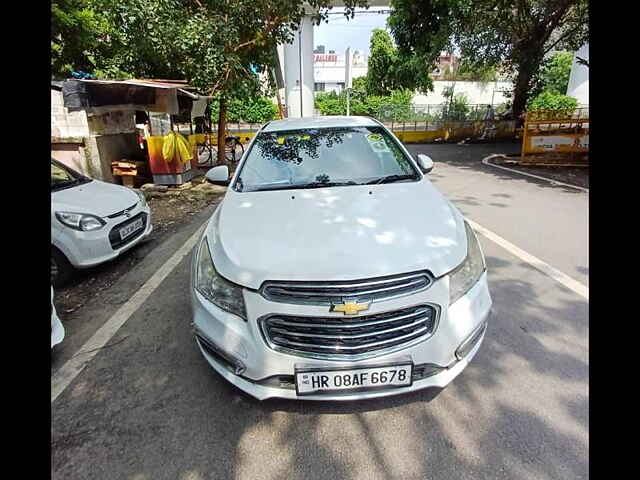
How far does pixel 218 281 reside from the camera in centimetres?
192

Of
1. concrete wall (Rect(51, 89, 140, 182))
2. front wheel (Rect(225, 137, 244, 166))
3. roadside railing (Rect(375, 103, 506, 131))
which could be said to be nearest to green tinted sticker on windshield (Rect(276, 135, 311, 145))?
concrete wall (Rect(51, 89, 140, 182))

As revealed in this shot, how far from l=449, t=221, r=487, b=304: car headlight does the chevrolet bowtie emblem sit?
481 millimetres

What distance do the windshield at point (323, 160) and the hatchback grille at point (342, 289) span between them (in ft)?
3.97

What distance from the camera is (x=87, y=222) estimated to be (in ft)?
12.0

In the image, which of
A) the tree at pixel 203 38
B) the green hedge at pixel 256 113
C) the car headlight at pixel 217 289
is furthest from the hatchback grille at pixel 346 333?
the green hedge at pixel 256 113

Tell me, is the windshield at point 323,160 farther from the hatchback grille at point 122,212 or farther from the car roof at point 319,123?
the hatchback grille at point 122,212

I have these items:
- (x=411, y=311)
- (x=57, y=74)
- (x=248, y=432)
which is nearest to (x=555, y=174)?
(x=411, y=311)

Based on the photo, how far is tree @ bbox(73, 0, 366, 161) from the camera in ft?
23.9

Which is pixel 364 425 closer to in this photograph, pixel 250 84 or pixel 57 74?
pixel 250 84

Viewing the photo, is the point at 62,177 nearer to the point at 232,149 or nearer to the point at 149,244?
the point at 149,244

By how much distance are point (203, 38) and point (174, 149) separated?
95.0 inches

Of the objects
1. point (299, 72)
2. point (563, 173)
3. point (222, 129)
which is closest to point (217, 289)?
point (222, 129)
